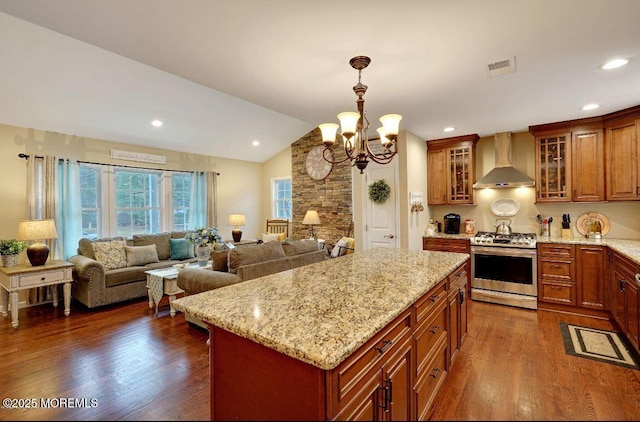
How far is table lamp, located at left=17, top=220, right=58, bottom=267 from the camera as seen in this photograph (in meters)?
3.53

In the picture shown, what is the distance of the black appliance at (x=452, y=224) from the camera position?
15.6 ft

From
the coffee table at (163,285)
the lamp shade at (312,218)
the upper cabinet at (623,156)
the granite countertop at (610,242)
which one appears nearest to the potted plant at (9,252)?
the coffee table at (163,285)

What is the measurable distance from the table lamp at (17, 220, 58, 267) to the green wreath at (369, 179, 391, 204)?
4177 millimetres

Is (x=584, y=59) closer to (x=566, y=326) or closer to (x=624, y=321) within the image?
(x=624, y=321)

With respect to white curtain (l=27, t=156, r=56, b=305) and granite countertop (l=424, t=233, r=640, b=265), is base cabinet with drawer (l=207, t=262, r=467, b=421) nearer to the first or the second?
granite countertop (l=424, t=233, r=640, b=265)

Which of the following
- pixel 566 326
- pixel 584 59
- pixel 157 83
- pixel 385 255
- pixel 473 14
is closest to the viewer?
pixel 473 14

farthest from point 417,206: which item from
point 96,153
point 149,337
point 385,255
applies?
point 96,153

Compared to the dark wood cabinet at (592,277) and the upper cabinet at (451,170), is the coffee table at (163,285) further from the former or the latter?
the dark wood cabinet at (592,277)

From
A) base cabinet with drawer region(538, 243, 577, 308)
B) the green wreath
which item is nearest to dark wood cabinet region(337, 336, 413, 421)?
the green wreath

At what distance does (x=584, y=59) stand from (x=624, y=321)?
2471mm

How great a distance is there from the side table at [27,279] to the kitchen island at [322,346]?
3451 millimetres

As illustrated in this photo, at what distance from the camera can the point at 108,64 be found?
3.45 m

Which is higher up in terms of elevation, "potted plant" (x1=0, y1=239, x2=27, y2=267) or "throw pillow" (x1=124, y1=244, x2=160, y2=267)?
"potted plant" (x1=0, y1=239, x2=27, y2=267)

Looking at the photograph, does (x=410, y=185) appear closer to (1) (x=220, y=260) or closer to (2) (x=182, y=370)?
(1) (x=220, y=260)
